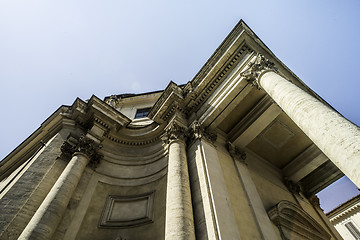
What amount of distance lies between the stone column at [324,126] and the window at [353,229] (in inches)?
824

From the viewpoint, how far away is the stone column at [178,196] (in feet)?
16.8

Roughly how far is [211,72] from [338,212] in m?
20.6

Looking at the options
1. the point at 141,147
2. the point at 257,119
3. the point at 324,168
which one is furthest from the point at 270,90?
the point at 324,168

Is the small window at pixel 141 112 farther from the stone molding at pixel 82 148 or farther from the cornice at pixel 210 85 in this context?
the stone molding at pixel 82 148

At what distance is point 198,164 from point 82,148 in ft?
15.8

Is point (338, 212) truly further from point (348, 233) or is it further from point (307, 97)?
point (307, 97)

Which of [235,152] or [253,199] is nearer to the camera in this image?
[253,199]

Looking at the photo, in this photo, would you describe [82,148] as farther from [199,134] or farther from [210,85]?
[210,85]

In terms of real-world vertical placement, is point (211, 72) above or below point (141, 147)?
above

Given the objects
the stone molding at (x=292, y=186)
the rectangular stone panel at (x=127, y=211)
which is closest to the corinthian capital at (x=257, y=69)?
the rectangular stone panel at (x=127, y=211)

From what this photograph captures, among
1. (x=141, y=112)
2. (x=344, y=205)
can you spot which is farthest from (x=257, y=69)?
(x=344, y=205)

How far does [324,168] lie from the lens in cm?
1151

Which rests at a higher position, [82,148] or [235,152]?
[235,152]

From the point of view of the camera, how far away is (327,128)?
3.72 m
